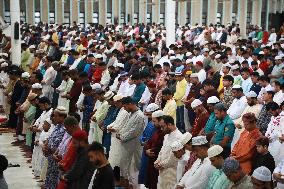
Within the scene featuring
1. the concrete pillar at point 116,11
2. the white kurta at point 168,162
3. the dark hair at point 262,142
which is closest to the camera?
the dark hair at point 262,142

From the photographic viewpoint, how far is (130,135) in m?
7.62

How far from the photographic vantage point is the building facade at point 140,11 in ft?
104

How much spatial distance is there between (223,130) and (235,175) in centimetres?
196

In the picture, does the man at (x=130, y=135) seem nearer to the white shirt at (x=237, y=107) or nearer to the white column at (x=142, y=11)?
the white shirt at (x=237, y=107)

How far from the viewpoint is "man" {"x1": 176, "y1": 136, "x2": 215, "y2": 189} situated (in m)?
5.58

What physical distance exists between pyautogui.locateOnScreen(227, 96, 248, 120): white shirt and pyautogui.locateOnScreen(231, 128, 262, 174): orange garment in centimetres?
184

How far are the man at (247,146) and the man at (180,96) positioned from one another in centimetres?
291

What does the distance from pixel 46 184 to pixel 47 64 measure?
227 inches

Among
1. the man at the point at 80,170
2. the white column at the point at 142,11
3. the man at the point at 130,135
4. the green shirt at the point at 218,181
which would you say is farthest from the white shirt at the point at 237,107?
the white column at the point at 142,11

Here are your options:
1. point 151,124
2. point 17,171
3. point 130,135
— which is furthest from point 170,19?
point 151,124

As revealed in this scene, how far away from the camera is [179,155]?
242 inches

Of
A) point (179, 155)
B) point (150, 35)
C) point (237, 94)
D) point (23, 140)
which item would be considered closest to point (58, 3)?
point (150, 35)

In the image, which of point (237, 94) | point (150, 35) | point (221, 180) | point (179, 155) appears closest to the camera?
point (221, 180)

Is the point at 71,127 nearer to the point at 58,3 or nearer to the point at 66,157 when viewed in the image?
the point at 66,157
